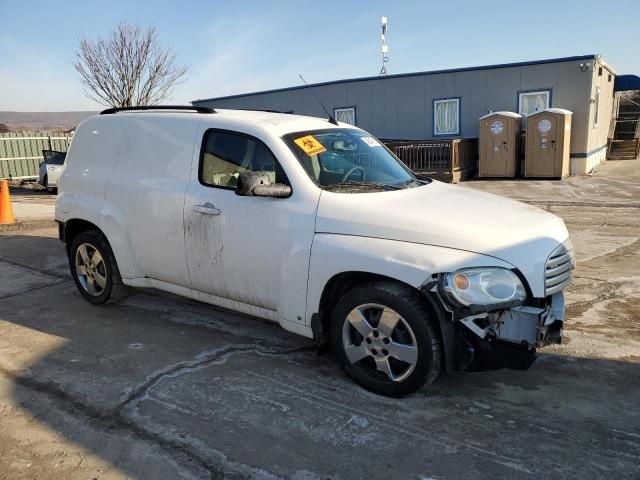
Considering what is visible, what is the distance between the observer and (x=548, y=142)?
16.3 metres

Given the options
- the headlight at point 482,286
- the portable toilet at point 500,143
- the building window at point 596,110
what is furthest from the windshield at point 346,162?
the building window at point 596,110

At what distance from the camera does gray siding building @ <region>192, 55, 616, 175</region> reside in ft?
56.3

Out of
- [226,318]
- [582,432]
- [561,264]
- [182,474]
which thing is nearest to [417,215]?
[561,264]

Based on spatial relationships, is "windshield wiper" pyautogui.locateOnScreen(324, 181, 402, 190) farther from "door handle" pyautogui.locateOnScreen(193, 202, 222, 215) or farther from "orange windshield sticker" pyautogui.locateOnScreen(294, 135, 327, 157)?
"door handle" pyautogui.locateOnScreen(193, 202, 222, 215)

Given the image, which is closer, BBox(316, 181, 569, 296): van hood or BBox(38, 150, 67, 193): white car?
BBox(316, 181, 569, 296): van hood

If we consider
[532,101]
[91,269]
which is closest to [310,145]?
[91,269]

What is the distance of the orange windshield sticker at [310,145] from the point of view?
3926 mm

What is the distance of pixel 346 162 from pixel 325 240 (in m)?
0.85

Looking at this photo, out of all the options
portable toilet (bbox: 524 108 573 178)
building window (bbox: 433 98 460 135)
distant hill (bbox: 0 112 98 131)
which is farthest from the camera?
distant hill (bbox: 0 112 98 131)

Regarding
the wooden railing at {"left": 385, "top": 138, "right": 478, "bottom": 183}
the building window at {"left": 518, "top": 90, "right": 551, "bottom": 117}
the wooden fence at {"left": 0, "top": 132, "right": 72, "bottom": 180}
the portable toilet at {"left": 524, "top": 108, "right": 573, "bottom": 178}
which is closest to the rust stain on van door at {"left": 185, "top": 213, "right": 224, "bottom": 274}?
the wooden railing at {"left": 385, "top": 138, "right": 478, "bottom": 183}

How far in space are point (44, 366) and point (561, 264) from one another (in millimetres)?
3814

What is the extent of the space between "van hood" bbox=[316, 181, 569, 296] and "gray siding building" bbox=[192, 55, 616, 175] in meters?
15.6

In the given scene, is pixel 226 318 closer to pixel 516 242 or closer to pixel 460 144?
pixel 516 242

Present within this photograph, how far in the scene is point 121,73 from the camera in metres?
27.3
